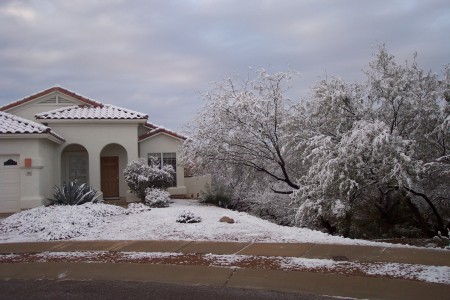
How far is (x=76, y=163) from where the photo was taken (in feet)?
80.8

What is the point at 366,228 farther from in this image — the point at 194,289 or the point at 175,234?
the point at 194,289

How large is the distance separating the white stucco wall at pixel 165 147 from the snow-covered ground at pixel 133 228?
892 cm

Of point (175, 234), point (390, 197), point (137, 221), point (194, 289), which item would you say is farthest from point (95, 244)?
point (390, 197)

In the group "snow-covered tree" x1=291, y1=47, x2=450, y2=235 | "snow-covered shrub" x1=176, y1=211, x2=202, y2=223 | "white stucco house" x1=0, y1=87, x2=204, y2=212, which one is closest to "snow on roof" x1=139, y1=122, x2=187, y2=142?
"white stucco house" x1=0, y1=87, x2=204, y2=212

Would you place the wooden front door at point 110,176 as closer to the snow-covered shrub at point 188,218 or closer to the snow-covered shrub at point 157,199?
the snow-covered shrub at point 157,199

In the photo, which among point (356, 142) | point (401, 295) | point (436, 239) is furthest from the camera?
point (356, 142)

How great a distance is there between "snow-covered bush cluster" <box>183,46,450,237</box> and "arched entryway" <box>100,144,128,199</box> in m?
5.78

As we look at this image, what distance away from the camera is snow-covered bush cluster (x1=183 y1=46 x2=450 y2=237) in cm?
1421

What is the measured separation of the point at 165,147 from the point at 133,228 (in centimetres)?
1177

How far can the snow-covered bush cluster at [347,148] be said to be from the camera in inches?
559

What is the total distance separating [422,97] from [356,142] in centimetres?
378

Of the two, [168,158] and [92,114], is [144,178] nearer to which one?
[168,158]

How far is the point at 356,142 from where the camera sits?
14086mm

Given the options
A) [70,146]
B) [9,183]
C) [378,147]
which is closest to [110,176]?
[70,146]
